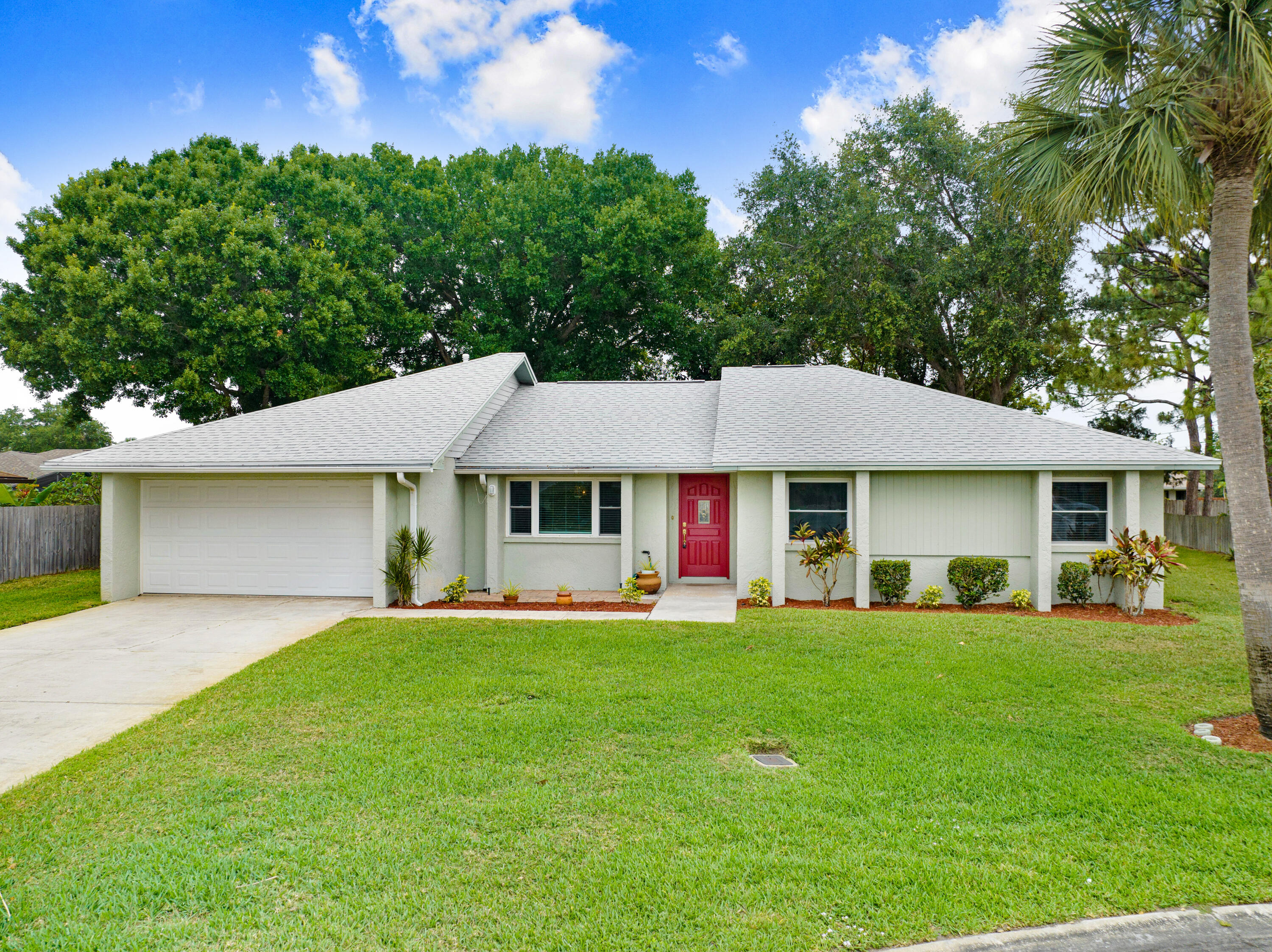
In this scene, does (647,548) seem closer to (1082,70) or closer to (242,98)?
(1082,70)

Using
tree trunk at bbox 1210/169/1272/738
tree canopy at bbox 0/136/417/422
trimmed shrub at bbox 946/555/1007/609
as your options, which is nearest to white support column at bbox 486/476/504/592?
trimmed shrub at bbox 946/555/1007/609

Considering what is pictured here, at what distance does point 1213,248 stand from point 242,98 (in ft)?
64.4

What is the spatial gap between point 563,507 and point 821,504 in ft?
16.0

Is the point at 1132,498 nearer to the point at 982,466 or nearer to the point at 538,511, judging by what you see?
the point at 982,466

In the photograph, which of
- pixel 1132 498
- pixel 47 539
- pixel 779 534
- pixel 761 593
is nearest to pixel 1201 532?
pixel 1132 498

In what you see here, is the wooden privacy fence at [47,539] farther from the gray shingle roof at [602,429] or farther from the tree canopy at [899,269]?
the tree canopy at [899,269]

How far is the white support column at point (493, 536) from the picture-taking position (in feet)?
42.5

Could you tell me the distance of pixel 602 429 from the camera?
558 inches

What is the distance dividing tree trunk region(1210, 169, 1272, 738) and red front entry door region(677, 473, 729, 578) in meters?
8.20

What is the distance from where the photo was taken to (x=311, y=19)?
1558cm

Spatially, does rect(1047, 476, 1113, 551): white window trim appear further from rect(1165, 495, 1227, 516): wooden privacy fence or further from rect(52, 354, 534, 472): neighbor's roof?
rect(1165, 495, 1227, 516): wooden privacy fence

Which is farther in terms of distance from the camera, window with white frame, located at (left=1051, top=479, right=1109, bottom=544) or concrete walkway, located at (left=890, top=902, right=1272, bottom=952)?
window with white frame, located at (left=1051, top=479, right=1109, bottom=544)

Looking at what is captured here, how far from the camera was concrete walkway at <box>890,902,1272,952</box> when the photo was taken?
9.88 ft

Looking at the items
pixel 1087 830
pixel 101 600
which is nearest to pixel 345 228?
pixel 101 600
